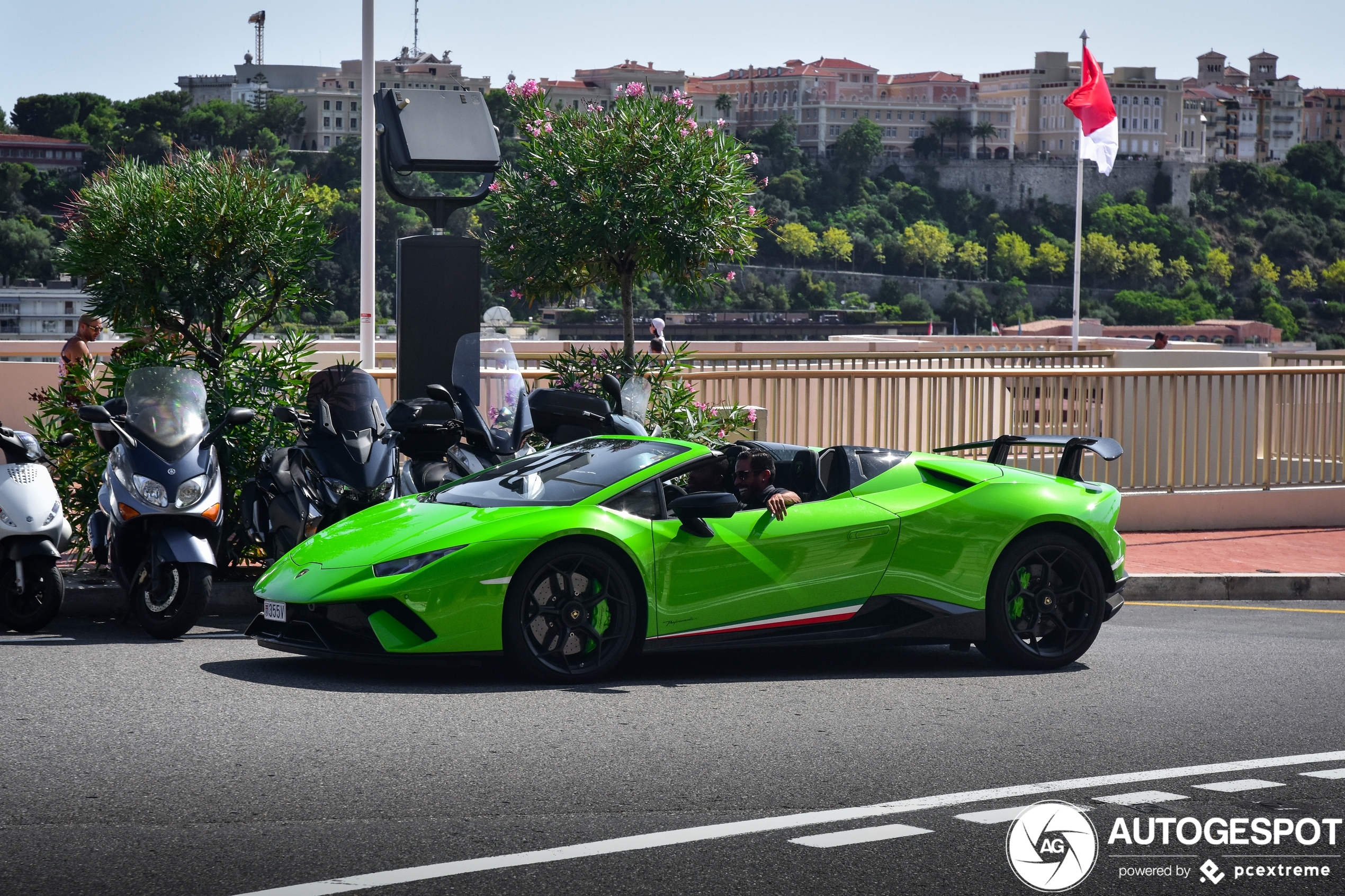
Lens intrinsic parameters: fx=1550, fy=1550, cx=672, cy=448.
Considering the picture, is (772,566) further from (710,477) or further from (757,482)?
(710,477)

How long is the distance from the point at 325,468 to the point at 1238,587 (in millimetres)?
6641

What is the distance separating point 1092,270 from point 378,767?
648ft

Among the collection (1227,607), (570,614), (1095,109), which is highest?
(1095,109)

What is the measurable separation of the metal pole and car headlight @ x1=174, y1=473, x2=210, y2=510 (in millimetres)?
4152

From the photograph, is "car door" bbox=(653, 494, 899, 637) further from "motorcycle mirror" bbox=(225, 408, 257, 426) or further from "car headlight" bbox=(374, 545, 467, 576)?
"motorcycle mirror" bbox=(225, 408, 257, 426)

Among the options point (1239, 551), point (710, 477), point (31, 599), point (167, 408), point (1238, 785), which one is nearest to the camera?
point (1238, 785)

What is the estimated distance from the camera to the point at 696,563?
7020 mm

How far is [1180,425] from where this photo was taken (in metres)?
13.8

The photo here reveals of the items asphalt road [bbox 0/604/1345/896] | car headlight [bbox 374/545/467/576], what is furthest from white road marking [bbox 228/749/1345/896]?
car headlight [bbox 374/545/467/576]

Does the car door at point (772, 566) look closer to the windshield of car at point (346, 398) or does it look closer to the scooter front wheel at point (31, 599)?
the windshield of car at point (346, 398)

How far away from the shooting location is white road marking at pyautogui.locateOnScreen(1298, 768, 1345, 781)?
5.56 meters

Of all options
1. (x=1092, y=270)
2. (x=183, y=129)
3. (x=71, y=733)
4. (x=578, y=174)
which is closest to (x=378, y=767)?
(x=71, y=733)

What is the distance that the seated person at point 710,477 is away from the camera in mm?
7555

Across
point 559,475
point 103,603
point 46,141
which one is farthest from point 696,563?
point 46,141
